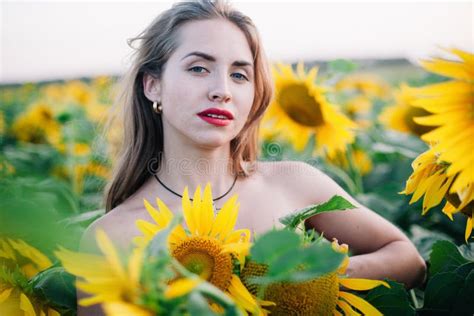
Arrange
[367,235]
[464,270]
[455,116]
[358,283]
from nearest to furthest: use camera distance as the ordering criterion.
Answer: [455,116], [358,283], [464,270], [367,235]

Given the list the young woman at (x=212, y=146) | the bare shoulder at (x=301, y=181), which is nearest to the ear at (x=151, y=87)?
the young woman at (x=212, y=146)

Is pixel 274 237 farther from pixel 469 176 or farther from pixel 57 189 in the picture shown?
pixel 57 189

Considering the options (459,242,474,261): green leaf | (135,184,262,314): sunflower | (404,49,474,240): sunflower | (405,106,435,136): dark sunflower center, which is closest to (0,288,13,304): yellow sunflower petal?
(135,184,262,314): sunflower

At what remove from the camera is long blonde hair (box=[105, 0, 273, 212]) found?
1448 millimetres

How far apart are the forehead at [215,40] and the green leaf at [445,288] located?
0.65m

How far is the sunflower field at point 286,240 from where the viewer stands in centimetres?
61

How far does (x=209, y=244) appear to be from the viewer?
893 mm

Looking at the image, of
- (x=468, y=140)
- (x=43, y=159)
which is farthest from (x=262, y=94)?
(x=43, y=159)

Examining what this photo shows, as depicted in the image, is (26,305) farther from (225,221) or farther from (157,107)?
(157,107)

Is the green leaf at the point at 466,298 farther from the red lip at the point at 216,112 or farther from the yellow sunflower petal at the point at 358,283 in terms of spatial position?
the red lip at the point at 216,112

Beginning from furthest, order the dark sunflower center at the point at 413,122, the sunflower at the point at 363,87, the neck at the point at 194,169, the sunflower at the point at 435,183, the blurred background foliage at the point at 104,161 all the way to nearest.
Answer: the sunflower at the point at 363,87 < the dark sunflower center at the point at 413,122 < the blurred background foliage at the point at 104,161 < the neck at the point at 194,169 < the sunflower at the point at 435,183

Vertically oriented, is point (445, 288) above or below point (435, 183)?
below

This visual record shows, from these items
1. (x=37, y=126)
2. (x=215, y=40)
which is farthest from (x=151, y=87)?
(x=37, y=126)

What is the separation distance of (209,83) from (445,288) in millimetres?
662
